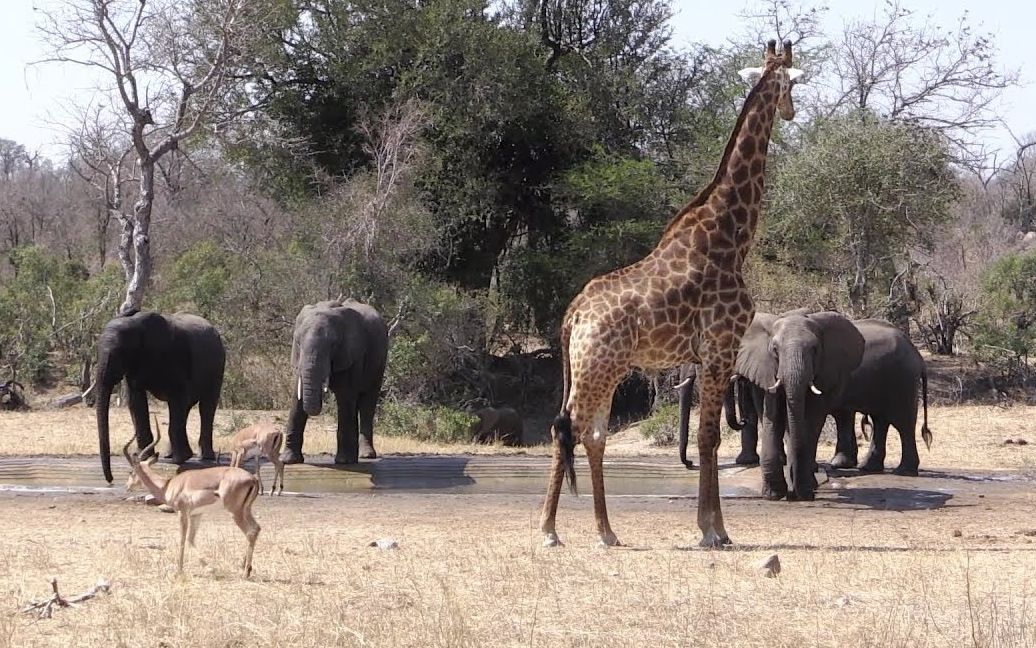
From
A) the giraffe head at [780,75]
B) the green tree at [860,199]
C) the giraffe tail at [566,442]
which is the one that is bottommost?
the giraffe tail at [566,442]

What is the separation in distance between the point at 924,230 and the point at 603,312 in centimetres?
2060

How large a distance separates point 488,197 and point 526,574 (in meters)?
21.5

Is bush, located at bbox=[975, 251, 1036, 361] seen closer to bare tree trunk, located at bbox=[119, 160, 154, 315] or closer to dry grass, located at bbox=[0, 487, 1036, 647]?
dry grass, located at bbox=[0, 487, 1036, 647]

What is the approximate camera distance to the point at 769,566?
9758 millimetres

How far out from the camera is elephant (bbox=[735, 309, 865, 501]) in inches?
579

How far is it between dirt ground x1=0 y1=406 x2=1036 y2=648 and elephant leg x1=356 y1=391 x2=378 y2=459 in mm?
3812

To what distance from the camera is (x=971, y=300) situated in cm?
3148

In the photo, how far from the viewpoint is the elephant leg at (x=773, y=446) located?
1502cm

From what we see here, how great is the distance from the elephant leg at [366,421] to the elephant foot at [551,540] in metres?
8.31

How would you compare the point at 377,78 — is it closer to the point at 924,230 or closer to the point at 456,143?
the point at 456,143

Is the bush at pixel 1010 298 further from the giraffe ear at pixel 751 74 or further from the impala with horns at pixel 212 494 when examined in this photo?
the impala with horns at pixel 212 494

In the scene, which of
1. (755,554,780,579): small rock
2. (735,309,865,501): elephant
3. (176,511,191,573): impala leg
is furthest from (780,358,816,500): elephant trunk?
(176,511,191,573): impala leg

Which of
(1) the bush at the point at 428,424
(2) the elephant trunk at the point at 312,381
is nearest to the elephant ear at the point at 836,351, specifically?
(2) the elephant trunk at the point at 312,381

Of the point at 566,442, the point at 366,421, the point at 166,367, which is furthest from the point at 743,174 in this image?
the point at 366,421
